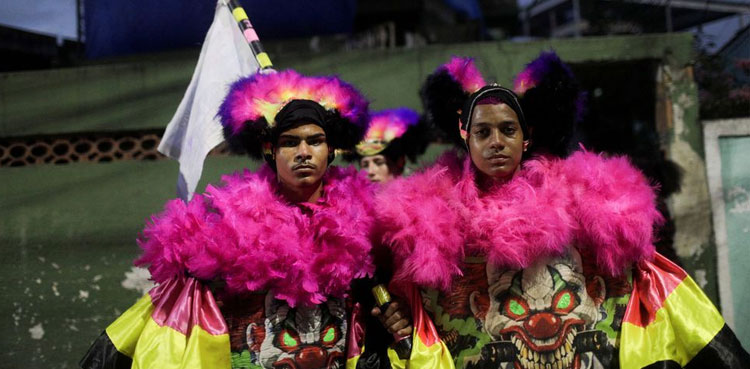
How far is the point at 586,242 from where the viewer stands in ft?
9.05

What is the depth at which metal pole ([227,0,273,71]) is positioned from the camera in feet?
11.6

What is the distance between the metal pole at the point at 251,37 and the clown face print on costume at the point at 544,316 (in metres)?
1.74

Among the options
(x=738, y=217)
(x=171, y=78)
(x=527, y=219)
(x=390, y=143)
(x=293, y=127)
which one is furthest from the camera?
(x=171, y=78)

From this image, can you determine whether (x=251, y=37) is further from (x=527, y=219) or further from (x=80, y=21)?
(x=80, y=21)

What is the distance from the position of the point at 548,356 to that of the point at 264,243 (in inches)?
51.9

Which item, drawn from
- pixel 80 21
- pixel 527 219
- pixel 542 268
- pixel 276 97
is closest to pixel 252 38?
pixel 276 97

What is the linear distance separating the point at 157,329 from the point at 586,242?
1920 millimetres

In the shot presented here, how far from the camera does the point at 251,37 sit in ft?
12.1

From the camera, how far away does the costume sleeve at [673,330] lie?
265cm

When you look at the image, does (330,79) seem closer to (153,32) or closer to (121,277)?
(121,277)

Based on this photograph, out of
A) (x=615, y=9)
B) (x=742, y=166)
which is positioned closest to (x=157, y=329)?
(x=742, y=166)

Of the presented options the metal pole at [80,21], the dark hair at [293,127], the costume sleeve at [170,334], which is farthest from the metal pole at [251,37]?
the metal pole at [80,21]

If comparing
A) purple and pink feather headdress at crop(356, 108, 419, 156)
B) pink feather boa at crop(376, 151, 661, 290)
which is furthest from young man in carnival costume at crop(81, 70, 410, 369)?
purple and pink feather headdress at crop(356, 108, 419, 156)

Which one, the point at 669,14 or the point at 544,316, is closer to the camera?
the point at 544,316
